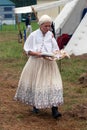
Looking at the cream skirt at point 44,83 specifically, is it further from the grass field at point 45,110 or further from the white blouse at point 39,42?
the grass field at point 45,110

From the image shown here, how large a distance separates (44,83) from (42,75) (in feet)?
0.42

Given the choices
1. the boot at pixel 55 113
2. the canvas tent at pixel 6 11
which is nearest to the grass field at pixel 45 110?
the boot at pixel 55 113

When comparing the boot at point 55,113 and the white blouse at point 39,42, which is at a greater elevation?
the white blouse at point 39,42

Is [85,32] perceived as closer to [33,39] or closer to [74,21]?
[74,21]

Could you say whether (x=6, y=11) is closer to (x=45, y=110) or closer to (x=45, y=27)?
(x=45, y=110)

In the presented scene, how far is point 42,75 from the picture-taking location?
7.82m

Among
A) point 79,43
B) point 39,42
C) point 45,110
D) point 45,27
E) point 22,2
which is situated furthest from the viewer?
point 22,2

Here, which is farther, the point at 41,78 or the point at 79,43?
the point at 79,43

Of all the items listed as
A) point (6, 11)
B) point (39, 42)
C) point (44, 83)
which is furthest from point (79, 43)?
point (6, 11)

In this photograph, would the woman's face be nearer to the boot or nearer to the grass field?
the boot

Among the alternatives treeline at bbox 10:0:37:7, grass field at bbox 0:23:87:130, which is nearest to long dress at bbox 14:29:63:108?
grass field at bbox 0:23:87:130

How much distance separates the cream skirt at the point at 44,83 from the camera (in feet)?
25.6

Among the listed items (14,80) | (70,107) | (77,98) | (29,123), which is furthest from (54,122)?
(14,80)

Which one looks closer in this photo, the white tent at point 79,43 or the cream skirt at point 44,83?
the cream skirt at point 44,83
